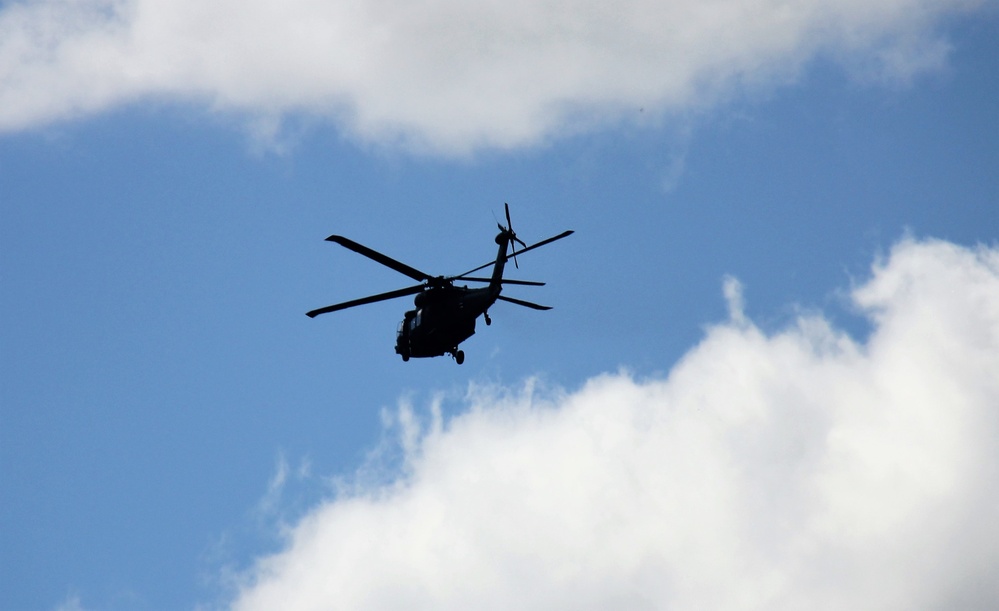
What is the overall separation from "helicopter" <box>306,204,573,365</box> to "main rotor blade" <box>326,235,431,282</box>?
61 mm

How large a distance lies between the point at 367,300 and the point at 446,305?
5758 mm

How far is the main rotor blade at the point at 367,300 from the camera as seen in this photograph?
57.7m

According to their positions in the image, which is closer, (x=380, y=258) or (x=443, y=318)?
(x=380, y=258)

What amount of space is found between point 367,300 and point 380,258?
3469 mm

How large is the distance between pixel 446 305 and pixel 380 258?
25.3 feet

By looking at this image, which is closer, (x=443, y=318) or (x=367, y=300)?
(x=367, y=300)

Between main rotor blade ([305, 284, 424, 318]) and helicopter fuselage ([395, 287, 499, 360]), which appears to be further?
helicopter fuselage ([395, 287, 499, 360])

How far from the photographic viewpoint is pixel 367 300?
58156 mm

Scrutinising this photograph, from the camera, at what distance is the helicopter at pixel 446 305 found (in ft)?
194

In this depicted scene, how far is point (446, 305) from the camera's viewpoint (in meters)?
62.3

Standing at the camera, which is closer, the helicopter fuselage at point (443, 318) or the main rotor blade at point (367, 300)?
the main rotor blade at point (367, 300)

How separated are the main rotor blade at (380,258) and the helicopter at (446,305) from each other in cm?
6

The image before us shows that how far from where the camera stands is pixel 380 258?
5559 cm

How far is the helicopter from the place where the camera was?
59.0 meters
